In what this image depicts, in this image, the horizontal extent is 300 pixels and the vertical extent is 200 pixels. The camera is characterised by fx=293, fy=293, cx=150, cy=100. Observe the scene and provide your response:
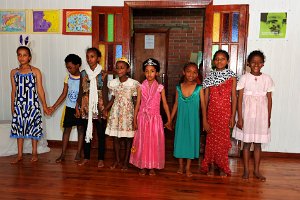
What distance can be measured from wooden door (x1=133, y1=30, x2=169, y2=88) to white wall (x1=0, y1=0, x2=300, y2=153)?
2.68 metres

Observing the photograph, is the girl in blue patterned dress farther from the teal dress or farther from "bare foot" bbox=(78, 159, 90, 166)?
the teal dress

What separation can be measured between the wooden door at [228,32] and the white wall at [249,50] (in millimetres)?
105

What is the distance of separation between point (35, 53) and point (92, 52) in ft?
4.59

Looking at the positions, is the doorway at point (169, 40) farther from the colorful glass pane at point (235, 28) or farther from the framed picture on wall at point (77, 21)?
the colorful glass pane at point (235, 28)

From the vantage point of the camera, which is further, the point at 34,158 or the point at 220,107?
the point at 34,158

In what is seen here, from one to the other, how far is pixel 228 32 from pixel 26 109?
8.85ft

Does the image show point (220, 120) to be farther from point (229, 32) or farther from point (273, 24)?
point (273, 24)

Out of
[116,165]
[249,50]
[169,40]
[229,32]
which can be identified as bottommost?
[116,165]

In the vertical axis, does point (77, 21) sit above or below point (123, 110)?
above

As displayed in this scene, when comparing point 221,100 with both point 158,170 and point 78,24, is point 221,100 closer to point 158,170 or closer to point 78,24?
point 158,170

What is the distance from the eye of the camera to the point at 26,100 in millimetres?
3420

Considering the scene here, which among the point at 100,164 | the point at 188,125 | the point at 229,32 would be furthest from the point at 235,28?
the point at 100,164

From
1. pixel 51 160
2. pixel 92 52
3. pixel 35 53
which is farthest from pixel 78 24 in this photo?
pixel 51 160

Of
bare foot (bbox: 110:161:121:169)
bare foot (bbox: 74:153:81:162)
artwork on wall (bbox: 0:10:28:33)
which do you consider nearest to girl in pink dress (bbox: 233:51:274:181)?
bare foot (bbox: 110:161:121:169)
